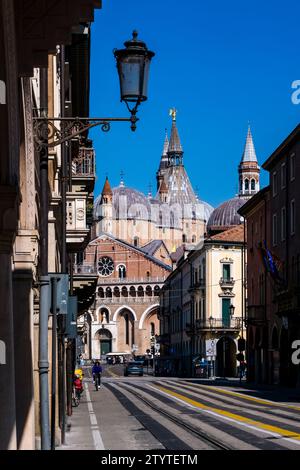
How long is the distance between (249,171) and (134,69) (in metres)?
173

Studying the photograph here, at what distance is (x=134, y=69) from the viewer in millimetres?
11492

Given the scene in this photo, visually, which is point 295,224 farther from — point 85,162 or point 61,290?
point 61,290

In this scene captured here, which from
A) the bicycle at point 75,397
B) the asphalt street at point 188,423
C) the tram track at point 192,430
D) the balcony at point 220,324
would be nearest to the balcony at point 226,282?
the balcony at point 220,324

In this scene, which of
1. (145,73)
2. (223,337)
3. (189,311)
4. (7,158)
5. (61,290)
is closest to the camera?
(7,158)

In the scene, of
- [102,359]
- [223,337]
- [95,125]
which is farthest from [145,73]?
[102,359]

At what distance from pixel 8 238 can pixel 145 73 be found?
234cm

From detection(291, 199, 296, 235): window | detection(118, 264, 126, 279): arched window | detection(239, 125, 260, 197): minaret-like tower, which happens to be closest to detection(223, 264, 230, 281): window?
detection(291, 199, 296, 235): window

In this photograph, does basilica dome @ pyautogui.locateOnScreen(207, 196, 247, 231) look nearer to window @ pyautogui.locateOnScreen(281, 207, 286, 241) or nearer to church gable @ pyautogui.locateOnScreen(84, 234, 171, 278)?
Result: church gable @ pyautogui.locateOnScreen(84, 234, 171, 278)

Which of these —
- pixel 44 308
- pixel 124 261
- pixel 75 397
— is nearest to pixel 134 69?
pixel 44 308

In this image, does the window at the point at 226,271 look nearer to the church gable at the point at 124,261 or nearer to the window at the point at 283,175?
the window at the point at 283,175

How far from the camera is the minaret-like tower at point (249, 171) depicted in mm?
180875

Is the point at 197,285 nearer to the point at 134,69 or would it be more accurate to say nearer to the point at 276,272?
the point at 276,272

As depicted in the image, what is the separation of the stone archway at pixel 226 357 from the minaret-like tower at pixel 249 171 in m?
82.2

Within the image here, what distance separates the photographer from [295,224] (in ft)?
202
